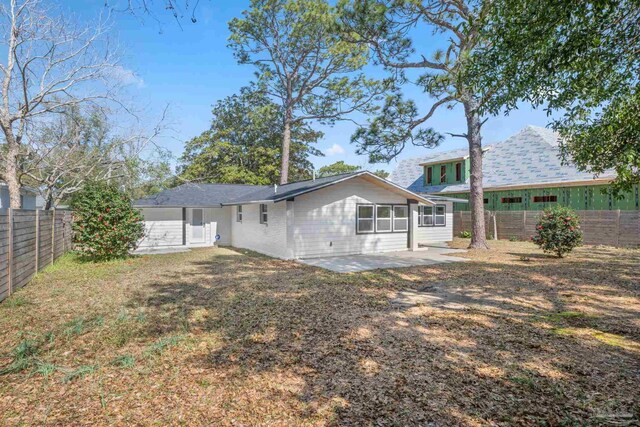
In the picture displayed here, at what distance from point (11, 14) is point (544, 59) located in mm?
15391

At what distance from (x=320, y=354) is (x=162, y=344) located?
2126 mm

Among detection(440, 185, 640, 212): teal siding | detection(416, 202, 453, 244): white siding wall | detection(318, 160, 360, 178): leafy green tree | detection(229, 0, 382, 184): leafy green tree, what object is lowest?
detection(416, 202, 453, 244): white siding wall

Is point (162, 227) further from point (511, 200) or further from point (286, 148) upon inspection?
point (511, 200)

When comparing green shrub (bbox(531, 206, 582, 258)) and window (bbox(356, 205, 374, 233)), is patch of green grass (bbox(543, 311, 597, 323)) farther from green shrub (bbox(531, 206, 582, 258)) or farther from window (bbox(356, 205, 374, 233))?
window (bbox(356, 205, 374, 233))

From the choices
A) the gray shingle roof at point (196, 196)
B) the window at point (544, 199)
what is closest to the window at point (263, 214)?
Answer: the gray shingle roof at point (196, 196)

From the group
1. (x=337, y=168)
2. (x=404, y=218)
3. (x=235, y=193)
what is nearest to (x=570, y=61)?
(x=404, y=218)

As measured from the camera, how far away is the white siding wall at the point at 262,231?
1318 centimetres

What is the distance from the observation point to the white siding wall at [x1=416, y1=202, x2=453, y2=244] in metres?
19.0

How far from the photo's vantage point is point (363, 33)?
42.4 feet

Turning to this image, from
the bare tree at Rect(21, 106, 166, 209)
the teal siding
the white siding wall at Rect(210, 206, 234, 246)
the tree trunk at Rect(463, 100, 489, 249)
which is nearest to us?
the bare tree at Rect(21, 106, 166, 209)

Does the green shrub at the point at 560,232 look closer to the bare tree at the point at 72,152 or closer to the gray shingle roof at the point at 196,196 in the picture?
the gray shingle roof at the point at 196,196

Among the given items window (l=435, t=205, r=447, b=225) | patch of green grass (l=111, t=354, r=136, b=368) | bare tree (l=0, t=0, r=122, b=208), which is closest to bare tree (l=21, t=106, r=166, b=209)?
bare tree (l=0, t=0, r=122, b=208)

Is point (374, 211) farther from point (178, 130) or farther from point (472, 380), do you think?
point (472, 380)

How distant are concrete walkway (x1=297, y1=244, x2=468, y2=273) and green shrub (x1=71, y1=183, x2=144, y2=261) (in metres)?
6.23
